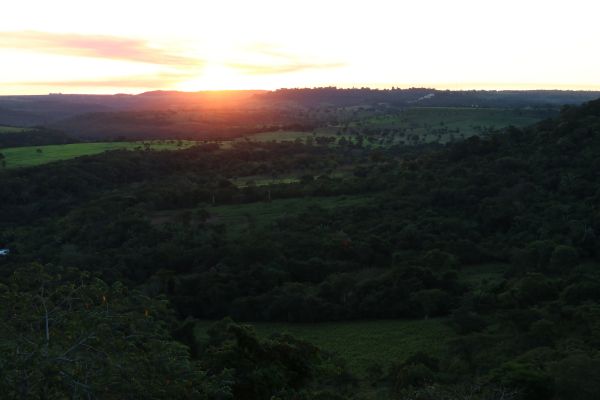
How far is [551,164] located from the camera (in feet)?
167

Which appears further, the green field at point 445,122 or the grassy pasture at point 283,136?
the green field at point 445,122

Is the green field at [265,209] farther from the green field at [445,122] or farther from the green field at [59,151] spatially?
the green field at [445,122]

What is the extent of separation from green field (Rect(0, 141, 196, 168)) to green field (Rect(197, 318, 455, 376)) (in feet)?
186

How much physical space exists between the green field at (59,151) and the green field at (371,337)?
5674 cm

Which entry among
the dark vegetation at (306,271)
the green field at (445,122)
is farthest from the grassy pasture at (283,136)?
the dark vegetation at (306,271)

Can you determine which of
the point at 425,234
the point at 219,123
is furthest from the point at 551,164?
the point at 219,123

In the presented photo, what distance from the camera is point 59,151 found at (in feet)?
295

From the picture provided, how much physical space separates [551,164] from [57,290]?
46988 mm

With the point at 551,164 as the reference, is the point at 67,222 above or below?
below

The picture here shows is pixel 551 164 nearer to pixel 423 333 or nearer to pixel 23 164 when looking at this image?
pixel 423 333

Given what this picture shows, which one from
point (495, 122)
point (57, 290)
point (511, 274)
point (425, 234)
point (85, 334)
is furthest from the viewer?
point (495, 122)

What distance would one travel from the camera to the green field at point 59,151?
3193 inches

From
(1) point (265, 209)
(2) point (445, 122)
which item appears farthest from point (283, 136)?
(1) point (265, 209)

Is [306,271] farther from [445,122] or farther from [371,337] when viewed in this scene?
[445,122]
